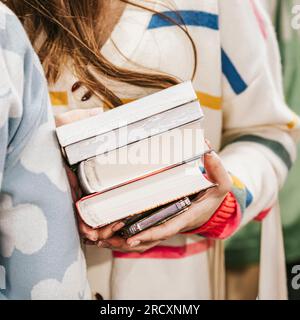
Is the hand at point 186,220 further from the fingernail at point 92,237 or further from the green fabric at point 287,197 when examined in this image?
the green fabric at point 287,197

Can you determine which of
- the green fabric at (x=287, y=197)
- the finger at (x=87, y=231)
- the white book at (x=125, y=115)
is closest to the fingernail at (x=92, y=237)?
the finger at (x=87, y=231)

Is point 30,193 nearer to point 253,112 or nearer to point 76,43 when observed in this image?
point 76,43

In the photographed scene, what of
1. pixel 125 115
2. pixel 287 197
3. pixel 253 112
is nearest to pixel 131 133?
pixel 125 115

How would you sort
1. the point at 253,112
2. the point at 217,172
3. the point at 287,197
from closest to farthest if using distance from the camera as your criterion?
the point at 217,172, the point at 253,112, the point at 287,197

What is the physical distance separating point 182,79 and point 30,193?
263mm

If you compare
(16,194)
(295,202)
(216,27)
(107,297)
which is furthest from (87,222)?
(295,202)

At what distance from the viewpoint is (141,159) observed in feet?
2.05

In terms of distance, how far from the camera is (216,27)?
0.74 m

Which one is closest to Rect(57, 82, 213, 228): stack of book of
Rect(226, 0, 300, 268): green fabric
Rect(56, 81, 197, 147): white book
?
Rect(56, 81, 197, 147): white book

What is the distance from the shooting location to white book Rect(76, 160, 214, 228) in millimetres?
622

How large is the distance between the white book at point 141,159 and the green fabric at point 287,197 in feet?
0.98

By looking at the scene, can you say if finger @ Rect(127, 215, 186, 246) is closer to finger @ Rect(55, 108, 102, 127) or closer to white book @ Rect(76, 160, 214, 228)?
white book @ Rect(76, 160, 214, 228)

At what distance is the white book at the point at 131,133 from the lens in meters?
0.61
